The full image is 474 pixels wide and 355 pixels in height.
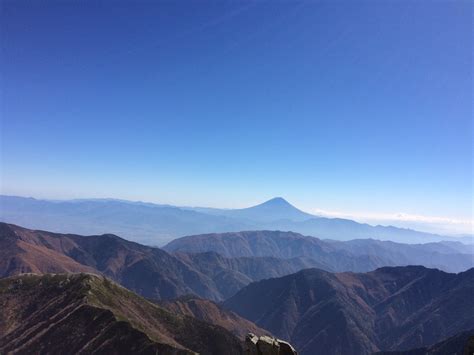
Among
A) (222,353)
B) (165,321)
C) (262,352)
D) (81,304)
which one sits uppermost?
(262,352)

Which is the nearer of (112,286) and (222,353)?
(222,353)

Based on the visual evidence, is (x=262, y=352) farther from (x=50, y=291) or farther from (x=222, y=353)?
(x=50, y=291)

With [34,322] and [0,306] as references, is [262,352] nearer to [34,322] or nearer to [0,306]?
[34,322]

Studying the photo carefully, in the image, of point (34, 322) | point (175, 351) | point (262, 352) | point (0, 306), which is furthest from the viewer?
point (0, 306)

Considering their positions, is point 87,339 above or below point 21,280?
below

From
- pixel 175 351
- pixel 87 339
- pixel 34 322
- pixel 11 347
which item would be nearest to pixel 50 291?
pixel 34 322

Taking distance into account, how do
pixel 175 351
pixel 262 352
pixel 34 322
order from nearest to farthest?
1. pixel 262 352
2. pixel 175 351
3. pixel 34 322
